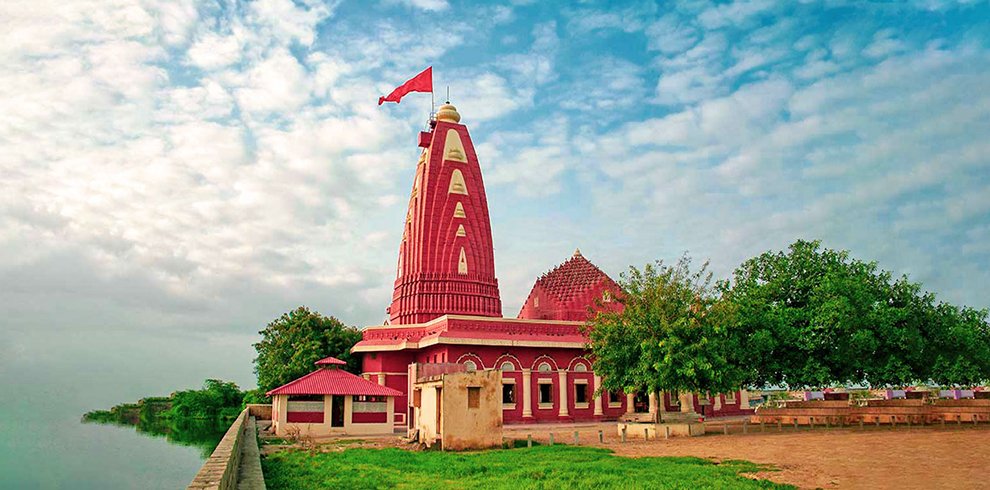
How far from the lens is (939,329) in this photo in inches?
1226

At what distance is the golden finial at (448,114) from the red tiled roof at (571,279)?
1076 centimetres

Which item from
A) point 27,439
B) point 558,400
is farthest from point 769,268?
point 27,439

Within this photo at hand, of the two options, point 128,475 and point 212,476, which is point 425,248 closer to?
point 128,475

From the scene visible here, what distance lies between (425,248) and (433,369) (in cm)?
1571

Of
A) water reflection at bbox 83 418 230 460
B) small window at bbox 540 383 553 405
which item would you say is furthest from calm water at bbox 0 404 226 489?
small window at bbox 540 383 553 405

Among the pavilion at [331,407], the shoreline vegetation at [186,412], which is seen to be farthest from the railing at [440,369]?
the shoreline vegetation at [186,412]

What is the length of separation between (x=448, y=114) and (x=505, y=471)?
2952cm

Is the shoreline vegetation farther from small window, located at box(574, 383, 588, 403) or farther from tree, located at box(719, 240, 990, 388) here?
tree, located at box(719, 240, 990, 388)

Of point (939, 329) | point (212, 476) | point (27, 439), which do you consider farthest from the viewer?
point (27, 439)

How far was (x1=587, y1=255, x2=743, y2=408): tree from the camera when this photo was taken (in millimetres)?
25500

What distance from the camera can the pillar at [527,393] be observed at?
3384 cm

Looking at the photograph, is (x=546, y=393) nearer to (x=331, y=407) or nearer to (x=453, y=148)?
(x=331, y=407)

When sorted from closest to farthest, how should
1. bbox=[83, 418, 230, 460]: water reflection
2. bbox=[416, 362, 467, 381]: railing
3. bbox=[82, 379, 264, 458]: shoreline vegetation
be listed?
bbox=[416, 362, 467, 381]: railing → bbox=[83, 418, 230, 460]: water reflection → bbox=[82, 379, 264, 458]: shoreline vegetation

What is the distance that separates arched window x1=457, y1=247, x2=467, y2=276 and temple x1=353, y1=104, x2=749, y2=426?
0.18 ft
